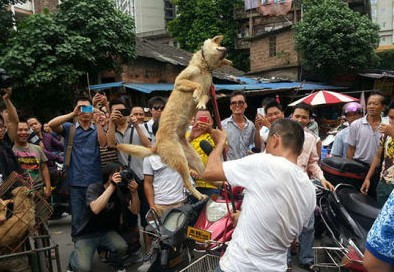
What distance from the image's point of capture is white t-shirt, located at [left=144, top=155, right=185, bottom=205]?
457 centimetres

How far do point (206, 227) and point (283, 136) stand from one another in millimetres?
1824

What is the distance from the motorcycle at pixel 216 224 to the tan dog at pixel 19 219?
4.85 feet

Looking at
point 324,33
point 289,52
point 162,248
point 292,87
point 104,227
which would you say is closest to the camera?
point 162,248

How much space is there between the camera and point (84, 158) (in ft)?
14.9

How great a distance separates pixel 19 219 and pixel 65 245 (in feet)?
9.01

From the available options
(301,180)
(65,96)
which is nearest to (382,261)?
(301,180)

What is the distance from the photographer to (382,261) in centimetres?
137

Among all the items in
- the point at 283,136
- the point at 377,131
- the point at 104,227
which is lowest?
the point at 104,227

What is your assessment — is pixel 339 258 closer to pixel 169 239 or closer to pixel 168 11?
pixel 169 239

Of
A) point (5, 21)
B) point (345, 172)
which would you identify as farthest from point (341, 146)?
point (5, 21)

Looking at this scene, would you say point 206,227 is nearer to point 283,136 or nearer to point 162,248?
point 162,248

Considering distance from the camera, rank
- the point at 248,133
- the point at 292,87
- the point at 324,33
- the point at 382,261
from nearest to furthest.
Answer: the point at 382,261 < the point at 248,133 < the point at 292,87 < the point at 324,33

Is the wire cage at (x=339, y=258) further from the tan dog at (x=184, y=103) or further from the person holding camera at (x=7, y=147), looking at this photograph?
the person holding camera at (x=7, y=147)

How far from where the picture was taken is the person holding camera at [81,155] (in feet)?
14.7
